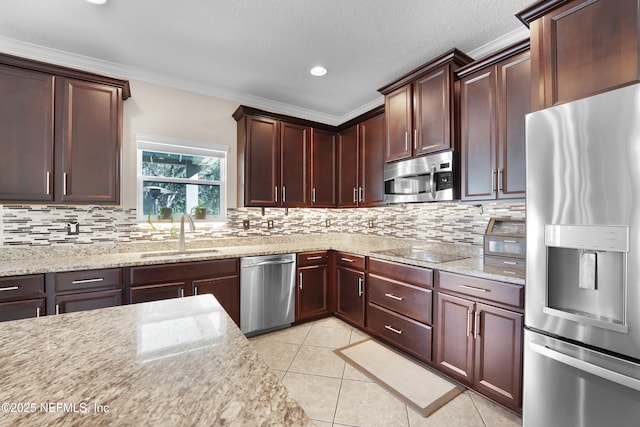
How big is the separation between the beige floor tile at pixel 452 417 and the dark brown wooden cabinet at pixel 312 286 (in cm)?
159

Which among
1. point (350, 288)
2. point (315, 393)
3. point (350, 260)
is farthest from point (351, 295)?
point (315, 393)

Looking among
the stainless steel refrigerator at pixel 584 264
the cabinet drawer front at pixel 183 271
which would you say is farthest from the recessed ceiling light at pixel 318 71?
the cabinet drawer front at pixel 183 271

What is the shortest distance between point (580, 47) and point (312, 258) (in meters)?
2.67

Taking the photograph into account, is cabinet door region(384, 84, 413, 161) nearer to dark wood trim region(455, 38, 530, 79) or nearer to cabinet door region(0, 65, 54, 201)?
dark wood trim region(455, 38, 530, 79)

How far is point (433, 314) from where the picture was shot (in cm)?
222

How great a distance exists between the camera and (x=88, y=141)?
2.36 meters

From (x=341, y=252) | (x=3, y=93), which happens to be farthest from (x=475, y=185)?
(x=3, y=93)

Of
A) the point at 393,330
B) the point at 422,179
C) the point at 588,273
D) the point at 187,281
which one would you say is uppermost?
the point at 422,179

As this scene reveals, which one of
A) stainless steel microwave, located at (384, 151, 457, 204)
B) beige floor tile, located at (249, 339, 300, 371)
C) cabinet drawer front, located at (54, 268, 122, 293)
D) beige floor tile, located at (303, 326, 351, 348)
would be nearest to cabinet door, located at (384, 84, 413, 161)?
stainless steel microwave, located at (384, 151, 457, 204)

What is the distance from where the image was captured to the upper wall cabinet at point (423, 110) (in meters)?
2.36

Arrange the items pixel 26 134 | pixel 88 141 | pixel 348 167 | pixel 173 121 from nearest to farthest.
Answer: pixel 26 134 → pixel 88 141 → pixel 173 121 → pixel 348 167

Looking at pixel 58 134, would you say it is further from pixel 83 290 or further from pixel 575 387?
pixel 575 387

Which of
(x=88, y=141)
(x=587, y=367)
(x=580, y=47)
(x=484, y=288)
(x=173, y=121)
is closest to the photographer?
(x=587, y=367)

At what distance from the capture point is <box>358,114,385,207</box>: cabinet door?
3.16 m
